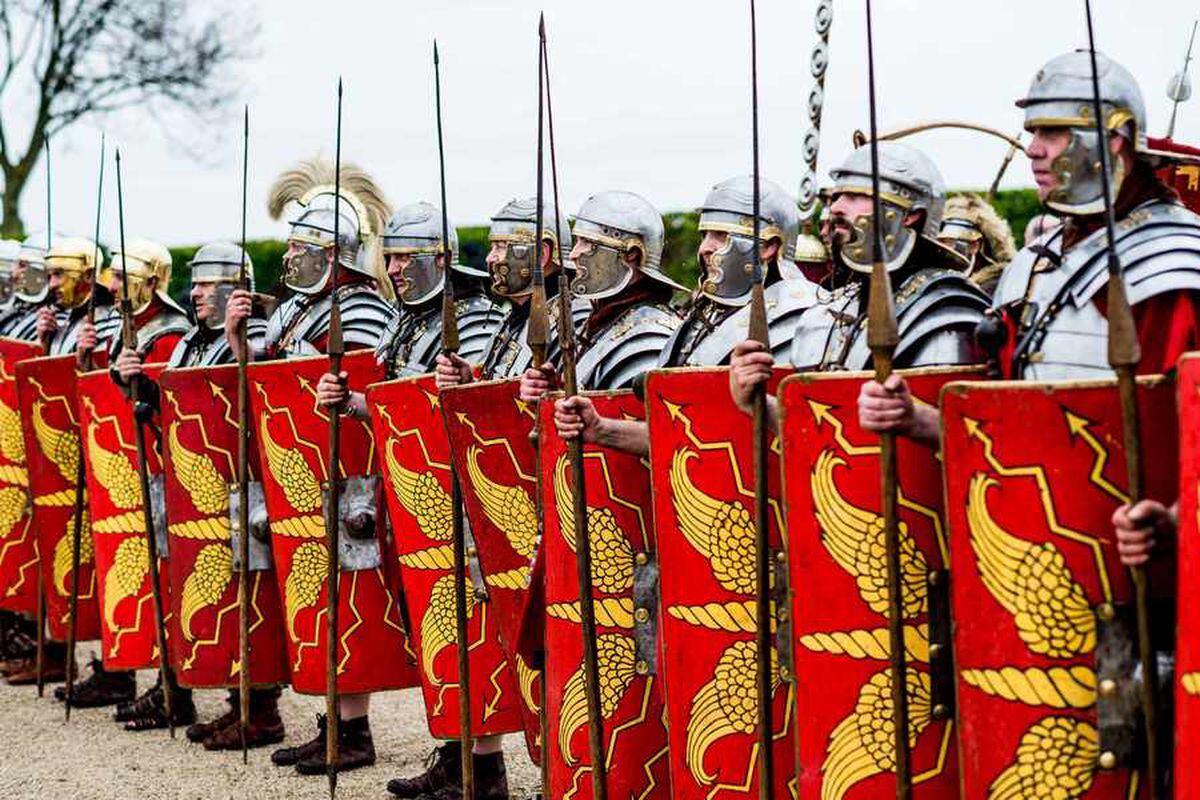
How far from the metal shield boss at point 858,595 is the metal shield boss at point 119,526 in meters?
4.38

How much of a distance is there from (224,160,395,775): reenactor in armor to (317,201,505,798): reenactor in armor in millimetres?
223

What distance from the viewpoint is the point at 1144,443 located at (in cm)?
350

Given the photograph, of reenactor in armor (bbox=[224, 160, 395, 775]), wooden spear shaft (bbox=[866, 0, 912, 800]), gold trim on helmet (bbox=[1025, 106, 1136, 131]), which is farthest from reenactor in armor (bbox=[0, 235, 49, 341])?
gold trim on helmet (bbox=[1025, 106, 1136, 131])

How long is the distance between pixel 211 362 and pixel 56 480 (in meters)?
1.83

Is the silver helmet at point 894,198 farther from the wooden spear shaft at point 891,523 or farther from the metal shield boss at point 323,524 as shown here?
the metal shield boss at point 323,524

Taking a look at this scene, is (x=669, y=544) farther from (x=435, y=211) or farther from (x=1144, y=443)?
(x=435, y=211)

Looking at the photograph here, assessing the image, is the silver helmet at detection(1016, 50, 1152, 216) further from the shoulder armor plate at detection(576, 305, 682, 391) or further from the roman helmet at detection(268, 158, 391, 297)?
the roman helmet at detection(268, 158, 391, 297)

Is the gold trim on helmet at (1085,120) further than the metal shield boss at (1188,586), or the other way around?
the gold trim on helmet at (1085,120)

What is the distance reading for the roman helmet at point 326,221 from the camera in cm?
723

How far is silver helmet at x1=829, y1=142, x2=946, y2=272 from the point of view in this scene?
4.43 metres

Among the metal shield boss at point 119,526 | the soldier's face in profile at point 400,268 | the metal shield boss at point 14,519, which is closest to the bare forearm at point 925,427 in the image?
the soldier's face in profile at point 400,268

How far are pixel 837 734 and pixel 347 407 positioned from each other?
2841 mm

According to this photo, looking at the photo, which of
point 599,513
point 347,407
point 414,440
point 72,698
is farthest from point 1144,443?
point 72,698

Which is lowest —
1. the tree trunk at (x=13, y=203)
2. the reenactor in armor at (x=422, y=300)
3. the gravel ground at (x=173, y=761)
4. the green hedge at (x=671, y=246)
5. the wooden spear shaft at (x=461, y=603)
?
the gravel ground at (x=173, y=761)
